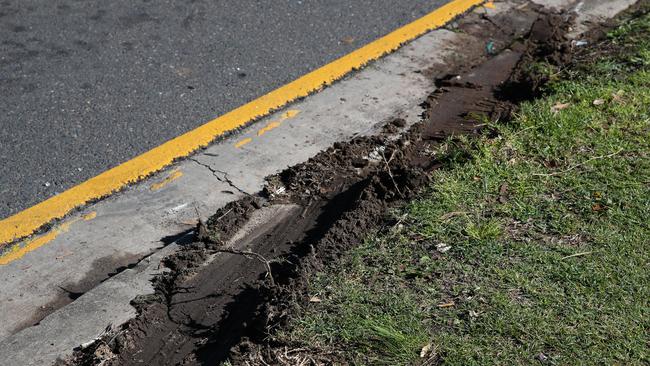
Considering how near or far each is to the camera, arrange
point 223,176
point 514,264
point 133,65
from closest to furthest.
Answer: point 514,264
point 223,176
point 133,65

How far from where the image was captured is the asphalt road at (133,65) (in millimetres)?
4359

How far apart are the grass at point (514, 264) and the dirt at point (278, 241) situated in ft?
0.36

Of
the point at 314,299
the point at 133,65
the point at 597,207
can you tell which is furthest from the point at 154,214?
the point at 597,207

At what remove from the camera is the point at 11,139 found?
4422 mm

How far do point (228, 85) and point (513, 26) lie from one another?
211 centimetres

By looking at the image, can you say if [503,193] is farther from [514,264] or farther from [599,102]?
[599,102]

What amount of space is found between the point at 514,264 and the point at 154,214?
1.66m

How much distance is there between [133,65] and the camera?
5.16m

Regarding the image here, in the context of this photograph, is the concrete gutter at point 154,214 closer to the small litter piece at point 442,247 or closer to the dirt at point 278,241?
the dirt at point 278,241

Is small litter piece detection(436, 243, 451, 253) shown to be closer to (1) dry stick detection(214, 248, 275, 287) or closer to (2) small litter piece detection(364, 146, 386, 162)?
(1) dry stick detection(214, 248, 275, 287)

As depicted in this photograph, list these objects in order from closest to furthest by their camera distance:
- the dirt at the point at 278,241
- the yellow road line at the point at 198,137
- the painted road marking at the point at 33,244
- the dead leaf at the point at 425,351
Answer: the dead leaf at the point at 425,351
the dirt at the point at 278,241
the painted road marking at the point at 33,244
the yellow road line at the point at 198,137

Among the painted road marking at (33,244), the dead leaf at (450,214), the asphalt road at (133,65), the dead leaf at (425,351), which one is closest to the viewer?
the dead leaf at (425,351)

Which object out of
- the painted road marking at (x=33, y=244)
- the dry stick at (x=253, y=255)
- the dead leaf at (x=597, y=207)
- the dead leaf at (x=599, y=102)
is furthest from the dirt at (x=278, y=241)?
the dead leaf at (x=597, y=207)

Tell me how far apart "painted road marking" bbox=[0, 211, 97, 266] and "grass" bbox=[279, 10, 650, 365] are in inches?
50.5
